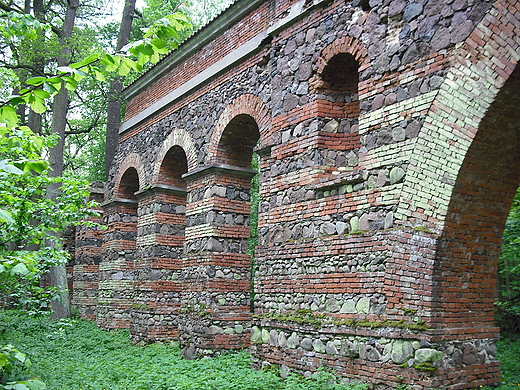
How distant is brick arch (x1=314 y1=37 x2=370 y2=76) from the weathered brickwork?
23 mm

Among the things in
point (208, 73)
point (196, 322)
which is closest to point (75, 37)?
point (208, 73)

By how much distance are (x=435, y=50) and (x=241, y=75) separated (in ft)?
17.0

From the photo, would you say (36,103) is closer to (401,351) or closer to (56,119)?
(401,351)

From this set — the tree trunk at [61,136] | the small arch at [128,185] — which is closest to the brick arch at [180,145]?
the small arch at [128,185]

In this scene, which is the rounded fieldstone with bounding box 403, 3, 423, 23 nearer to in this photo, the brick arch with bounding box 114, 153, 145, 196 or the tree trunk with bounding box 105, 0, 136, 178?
the brick arch with bounding box 114, 153, 145, 196

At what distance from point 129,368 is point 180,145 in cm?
553

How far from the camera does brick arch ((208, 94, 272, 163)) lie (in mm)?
9789

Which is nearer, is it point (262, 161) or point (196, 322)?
point (262, 161)

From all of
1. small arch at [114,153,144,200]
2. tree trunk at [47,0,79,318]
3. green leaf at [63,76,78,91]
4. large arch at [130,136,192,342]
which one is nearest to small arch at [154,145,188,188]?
large arch at [130,136,192,342]

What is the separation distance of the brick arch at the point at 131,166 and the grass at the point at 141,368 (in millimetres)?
4678

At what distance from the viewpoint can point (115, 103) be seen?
852 inches

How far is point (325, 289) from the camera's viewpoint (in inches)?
300

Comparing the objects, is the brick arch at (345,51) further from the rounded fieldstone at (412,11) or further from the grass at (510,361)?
the grass at (510,361)

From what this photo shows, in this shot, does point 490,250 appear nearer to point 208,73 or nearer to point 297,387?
point 297,387
